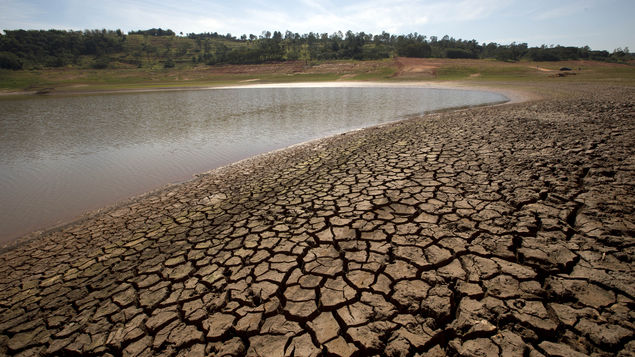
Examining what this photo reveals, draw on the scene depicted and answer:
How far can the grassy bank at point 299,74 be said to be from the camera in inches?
1432

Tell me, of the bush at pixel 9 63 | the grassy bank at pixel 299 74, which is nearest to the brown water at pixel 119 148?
the grassy bank at pixel 299 74

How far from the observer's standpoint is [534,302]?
2158 mm

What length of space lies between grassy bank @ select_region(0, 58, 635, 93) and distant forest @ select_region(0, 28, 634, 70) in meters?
7.77

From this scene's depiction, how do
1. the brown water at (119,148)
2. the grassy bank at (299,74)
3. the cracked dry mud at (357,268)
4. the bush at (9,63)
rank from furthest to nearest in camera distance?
the bush at (9,63) < the grassy bank at (299,74) < the brown water at (119,148) < the cracked dry mud at (357,268)

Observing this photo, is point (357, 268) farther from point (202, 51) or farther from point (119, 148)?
point (202, 51)

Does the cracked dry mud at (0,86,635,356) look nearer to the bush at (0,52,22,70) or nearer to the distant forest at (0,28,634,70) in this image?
the distant forest at (0,28,634,70)

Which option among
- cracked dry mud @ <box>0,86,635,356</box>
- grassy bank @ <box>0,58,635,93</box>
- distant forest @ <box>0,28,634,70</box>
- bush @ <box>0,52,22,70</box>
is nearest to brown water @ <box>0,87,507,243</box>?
cracked dry mud @ <box>0,86,635,356</box>

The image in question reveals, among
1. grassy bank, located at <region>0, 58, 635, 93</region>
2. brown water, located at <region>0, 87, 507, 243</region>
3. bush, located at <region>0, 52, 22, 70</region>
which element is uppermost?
bush, located at <region>0, 52, 22, 70</region>

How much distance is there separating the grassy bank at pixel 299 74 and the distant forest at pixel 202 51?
25.5ft

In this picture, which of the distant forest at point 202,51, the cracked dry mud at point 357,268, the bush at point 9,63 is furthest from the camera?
the distant forest at point 202,51

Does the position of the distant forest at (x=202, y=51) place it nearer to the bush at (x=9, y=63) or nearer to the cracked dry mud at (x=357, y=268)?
the bush at (x=9, y=63)

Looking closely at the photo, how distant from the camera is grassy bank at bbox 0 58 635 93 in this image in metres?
36.4

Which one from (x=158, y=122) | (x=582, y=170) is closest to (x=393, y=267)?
(x=582, y=170)

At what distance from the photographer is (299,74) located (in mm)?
50906
